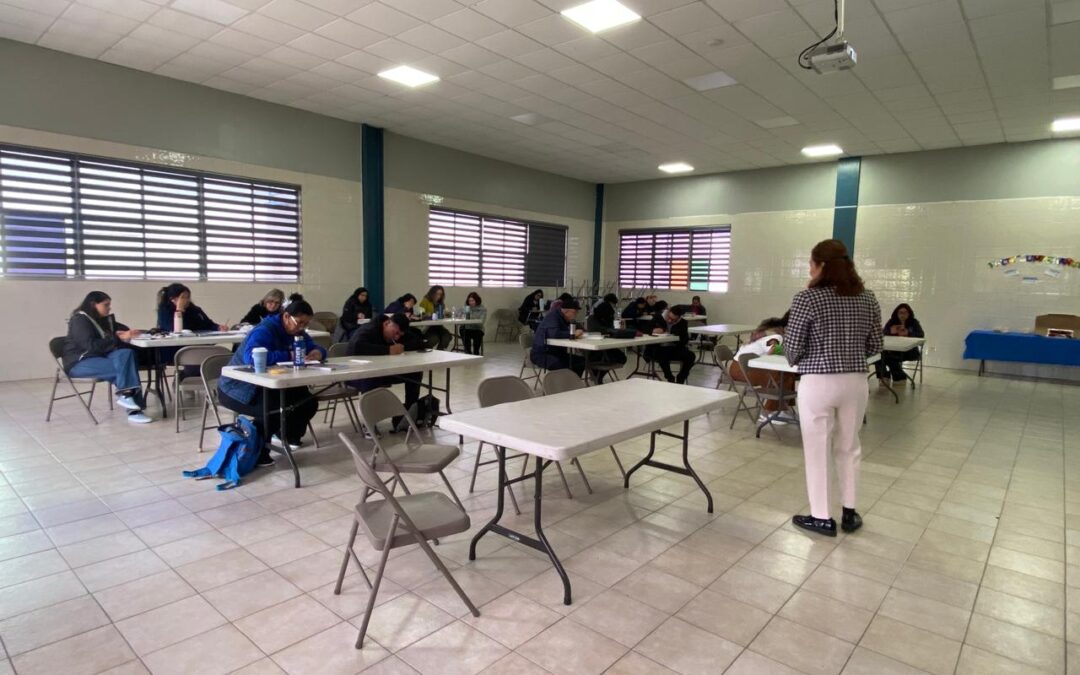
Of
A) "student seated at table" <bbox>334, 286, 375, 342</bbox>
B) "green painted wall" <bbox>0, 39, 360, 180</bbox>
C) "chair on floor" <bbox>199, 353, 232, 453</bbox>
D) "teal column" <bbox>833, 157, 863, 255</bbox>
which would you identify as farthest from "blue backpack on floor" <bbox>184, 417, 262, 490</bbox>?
"teal column" <bbox>833, 157, 863, 255</bbox>

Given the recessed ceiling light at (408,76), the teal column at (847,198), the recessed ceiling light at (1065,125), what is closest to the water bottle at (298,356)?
the recessed ceiling light at (408,76)

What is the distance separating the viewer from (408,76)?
6715mm

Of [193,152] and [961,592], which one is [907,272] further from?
[193,152]

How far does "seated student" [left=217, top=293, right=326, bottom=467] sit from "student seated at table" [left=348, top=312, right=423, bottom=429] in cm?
43

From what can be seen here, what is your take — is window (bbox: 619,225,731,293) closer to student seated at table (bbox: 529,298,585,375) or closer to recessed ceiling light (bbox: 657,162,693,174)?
recessed ceiling light (bbox: 657,162,693,174)

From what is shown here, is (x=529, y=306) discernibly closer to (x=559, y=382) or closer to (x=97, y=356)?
(x=97, y=356)

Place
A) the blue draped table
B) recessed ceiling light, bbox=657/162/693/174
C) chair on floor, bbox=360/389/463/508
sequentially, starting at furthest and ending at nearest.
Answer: recessed ceiling light, bbox=657/162/693/174 → the blue draped table → chair on floor, bbox=360/389/463/508

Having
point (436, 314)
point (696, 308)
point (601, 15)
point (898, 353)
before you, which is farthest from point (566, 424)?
point (696, 308)

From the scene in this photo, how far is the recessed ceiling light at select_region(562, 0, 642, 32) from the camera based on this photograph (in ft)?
15.8

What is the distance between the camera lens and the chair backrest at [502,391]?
11.3 feet

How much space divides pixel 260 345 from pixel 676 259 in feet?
33.1

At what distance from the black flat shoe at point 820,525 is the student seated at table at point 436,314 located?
541cm

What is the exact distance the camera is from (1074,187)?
847cm

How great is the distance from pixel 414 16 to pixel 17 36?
4137 millimetres
